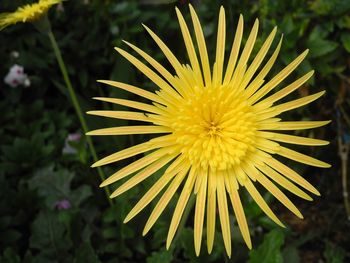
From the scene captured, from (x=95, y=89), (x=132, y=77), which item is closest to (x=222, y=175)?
(x=132, y=77)

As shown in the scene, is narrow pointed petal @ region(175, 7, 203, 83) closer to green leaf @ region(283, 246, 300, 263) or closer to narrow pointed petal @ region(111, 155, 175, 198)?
narrow pointed petal @ region(111, 155, 175, 198)

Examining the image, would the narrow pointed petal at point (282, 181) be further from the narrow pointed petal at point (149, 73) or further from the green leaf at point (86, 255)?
the green leaf at point (86, 255)

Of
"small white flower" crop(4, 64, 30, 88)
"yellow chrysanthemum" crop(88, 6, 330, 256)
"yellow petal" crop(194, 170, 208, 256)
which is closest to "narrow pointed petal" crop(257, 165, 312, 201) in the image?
"yellow chrysanthemum" crop(88, 6, 330, 256)

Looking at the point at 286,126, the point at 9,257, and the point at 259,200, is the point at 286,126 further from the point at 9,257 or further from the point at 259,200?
the point at 9,257

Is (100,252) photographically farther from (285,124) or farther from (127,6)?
(127,6)

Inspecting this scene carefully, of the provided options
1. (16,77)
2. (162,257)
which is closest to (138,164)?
(162,257)

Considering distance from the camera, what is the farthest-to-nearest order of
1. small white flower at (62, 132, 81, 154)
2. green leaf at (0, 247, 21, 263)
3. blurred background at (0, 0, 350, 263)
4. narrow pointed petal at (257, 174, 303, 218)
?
small white flower at (62, 132, 81, 154)
blurred background at (0, 0, 350, 263)
green leaf at (0, 247, 21, 263)
narrow pointed petal at (257, 174, 303, 218)
